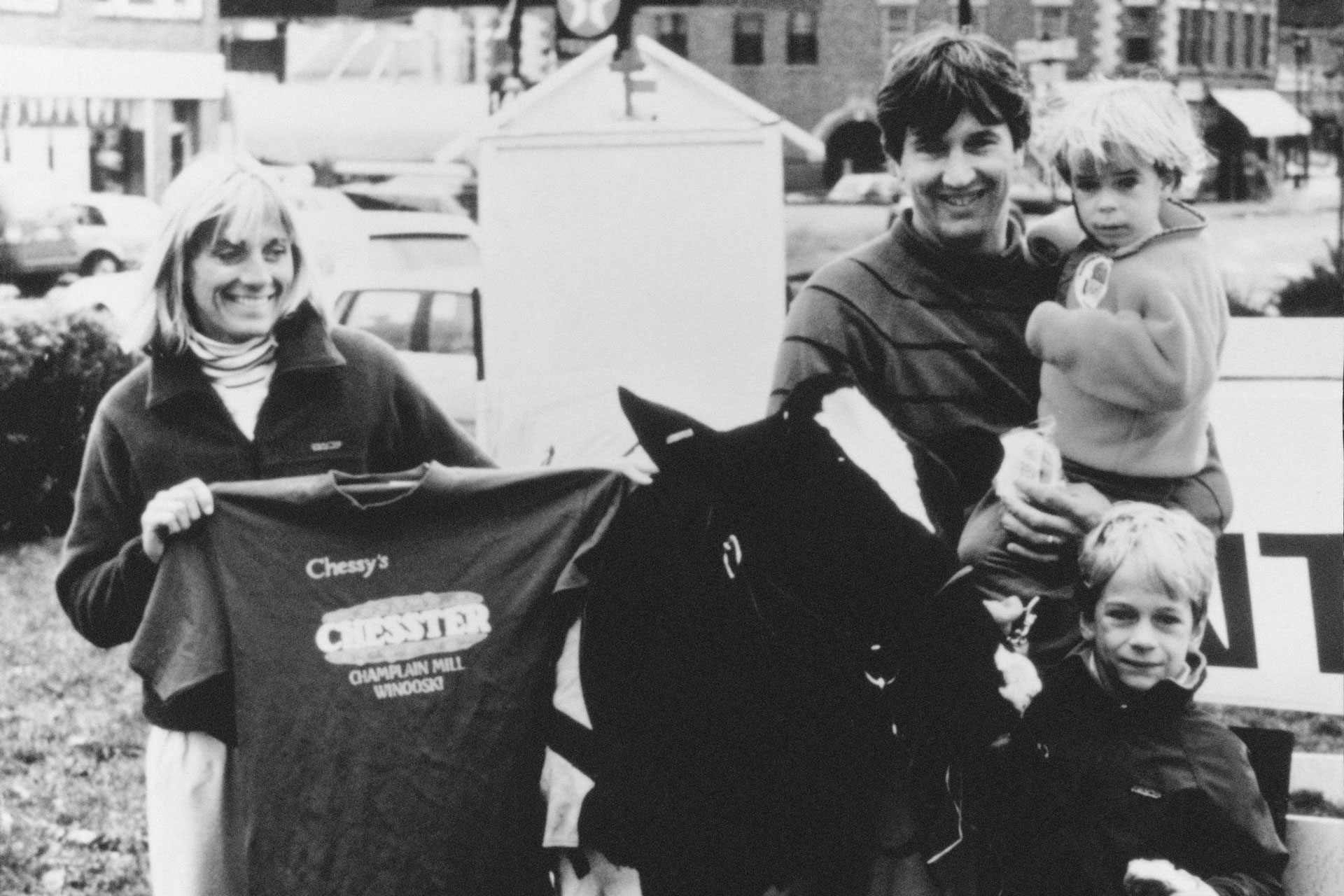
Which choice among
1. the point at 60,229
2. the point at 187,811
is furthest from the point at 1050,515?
the point at 60,229

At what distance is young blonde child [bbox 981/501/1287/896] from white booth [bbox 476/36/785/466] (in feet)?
5.85

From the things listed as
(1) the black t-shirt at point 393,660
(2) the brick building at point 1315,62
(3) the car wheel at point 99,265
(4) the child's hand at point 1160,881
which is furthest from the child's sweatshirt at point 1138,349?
(3) the car wheel at point 99,265

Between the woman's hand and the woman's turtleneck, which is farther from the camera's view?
the woman's turtleneck

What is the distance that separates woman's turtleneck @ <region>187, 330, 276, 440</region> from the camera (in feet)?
9.13

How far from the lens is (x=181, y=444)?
2.75 metres

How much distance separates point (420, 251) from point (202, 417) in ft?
13.5

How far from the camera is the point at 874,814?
240 cm

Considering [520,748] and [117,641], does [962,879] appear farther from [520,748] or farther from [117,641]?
[117,641]

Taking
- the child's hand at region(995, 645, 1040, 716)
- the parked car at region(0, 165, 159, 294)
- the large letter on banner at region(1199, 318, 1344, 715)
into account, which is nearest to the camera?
the child's hand at region(995, 645, 1040, 716)

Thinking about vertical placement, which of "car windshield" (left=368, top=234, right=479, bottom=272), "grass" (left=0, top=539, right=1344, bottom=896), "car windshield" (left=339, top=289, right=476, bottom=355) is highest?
"car windshield" (left=368, top=234, right=479, bottom=272)

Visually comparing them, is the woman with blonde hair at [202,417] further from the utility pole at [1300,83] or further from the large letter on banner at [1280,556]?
the utility pole at [1300,83]

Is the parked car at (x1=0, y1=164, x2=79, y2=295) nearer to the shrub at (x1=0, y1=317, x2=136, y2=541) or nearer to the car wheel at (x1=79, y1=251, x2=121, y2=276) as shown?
the car wheel at (x1=79, y1=251, x2=121, y2=276)

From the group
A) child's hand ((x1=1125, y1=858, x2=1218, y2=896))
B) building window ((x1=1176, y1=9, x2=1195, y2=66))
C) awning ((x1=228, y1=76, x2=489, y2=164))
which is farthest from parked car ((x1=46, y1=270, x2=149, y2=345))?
child's hand ((x1=1125, y1=858, x2=1218, y2=896))

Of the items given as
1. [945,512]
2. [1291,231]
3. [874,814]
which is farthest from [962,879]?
[1291,231]
